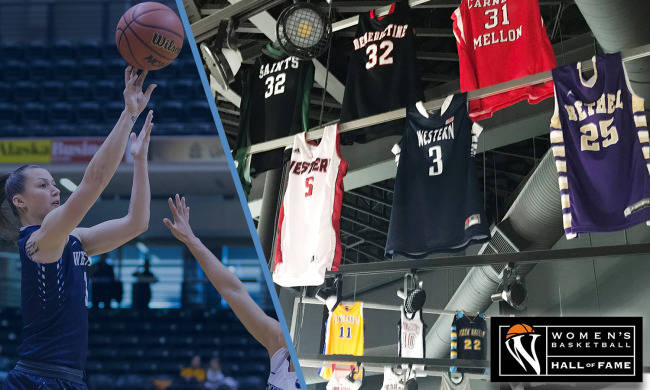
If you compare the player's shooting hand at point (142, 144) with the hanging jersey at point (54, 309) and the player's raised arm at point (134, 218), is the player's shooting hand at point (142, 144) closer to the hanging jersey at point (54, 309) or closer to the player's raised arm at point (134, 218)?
the player's raised arm at point (134, 218)

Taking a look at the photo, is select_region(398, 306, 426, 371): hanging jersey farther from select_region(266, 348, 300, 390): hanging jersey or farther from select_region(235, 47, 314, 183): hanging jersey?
select_region(266, 348, 300, 390): hanging jersey

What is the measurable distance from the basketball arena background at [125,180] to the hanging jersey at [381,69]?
16.5 ft

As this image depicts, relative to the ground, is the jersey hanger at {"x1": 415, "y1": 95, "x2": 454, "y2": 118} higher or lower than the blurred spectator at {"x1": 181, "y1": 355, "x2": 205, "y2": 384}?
higher

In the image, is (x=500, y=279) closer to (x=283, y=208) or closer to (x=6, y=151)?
(x=283, y=208)

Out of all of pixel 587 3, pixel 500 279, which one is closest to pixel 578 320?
pixel 587 3

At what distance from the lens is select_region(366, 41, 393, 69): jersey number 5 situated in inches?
177

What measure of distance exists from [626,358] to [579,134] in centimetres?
114

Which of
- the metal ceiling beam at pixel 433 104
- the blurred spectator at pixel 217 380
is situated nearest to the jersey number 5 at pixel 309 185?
the metal ceiling beam at pixel 433 104

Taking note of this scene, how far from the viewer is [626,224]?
3.36 m

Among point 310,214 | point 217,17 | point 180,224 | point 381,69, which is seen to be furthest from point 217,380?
point 180,224

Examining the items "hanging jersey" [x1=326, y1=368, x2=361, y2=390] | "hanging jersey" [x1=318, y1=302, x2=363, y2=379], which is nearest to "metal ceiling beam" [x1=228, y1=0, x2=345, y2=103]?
"hanging jersey" [x1=318, y1=302, x2=363, y2=379]

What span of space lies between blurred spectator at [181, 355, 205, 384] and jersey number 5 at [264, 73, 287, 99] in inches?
211

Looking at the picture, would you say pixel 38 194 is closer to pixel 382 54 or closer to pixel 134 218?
pixel 134 218

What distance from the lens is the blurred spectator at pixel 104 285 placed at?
1023cm
